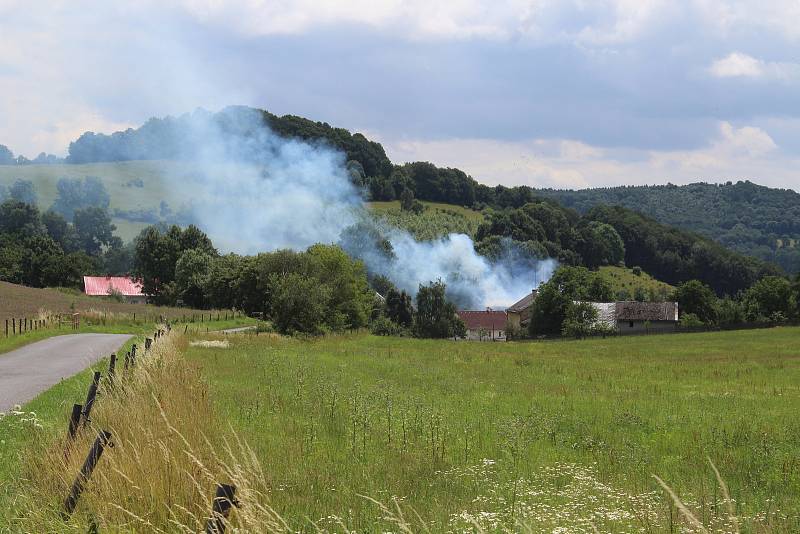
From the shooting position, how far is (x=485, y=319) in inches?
5221

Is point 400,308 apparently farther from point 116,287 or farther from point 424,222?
point 424,222

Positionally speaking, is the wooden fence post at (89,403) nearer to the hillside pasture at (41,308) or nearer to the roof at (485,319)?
the hillside pasture at (41,308)

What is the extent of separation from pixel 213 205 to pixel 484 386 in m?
145

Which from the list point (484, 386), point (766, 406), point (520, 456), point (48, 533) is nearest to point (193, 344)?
point (484, 386)

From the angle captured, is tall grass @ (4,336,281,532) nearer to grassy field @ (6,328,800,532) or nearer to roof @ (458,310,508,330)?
grassy field @ (6,328,800,532)

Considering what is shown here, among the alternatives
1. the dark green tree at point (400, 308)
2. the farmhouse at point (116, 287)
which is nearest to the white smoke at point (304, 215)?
the dark green tree at point (400, 308)

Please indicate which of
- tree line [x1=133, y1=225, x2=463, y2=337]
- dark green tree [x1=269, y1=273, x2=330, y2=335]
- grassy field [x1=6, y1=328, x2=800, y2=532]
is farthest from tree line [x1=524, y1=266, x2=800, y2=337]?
grassy field [x1=6, y1=328, x2=800, y2=532]

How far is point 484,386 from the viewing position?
25.1 meters

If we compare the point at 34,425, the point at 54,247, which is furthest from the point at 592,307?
the point at 54,247

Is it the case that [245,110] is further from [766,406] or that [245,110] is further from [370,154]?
[766,406]

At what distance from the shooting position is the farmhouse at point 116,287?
12422cm

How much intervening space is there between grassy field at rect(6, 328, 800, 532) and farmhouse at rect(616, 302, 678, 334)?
96.5 m

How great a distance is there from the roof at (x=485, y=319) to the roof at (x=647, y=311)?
19.2m

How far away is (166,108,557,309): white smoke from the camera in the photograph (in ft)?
425
